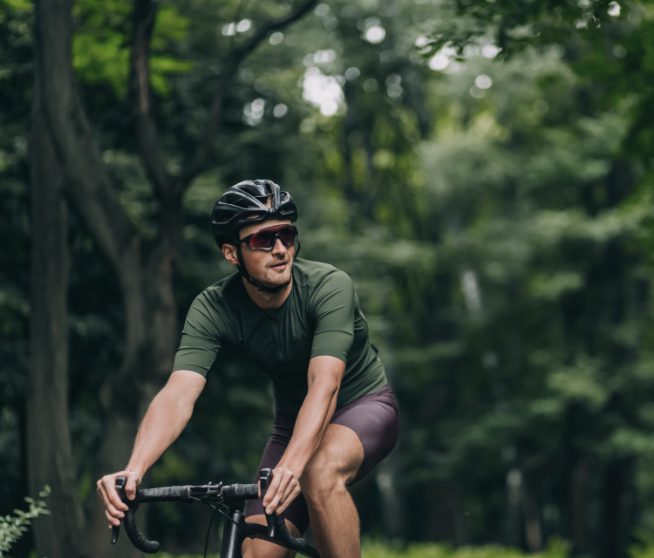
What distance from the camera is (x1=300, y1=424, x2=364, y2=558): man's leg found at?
364 cm

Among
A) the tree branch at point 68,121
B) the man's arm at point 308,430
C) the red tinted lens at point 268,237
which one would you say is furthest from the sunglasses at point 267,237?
the tree branch at point 68,121

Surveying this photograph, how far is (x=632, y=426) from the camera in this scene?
22.9 m

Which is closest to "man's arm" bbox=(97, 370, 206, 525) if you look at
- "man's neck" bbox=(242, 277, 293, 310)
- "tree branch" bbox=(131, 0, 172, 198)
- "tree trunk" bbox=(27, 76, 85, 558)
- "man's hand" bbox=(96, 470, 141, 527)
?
"man's hand" bbox=(96, 470, 141, 527)

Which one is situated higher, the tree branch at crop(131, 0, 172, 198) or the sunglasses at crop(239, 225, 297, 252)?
the tree branch at crop(131, 0, 172, 198)

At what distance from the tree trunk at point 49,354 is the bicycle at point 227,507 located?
507 centimetres

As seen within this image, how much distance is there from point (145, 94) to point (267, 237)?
19.8ft

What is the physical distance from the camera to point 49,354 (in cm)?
846

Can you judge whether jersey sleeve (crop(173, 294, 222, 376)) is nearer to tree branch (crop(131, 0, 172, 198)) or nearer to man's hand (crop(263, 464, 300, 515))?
man's hand (crop(263, 464, 300, 515))

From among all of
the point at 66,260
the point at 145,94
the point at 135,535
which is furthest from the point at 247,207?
the point at 145,94

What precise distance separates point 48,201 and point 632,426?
17.0 metres

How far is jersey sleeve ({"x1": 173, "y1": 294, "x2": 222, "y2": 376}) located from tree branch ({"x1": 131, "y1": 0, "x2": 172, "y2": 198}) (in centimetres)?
582

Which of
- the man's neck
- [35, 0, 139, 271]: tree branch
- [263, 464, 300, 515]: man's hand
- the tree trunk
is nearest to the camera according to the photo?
[263, 464, 300, 515]: man's hand

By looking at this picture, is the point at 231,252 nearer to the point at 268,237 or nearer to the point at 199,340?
the point at 268,237

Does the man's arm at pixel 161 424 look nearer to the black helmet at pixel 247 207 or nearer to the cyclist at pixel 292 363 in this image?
the cyclist at pixel 292 363
